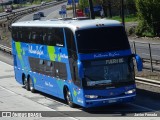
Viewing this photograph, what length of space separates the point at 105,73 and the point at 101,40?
4.57 ft

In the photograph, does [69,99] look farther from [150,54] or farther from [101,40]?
[150,54]

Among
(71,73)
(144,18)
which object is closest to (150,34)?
(144,18)

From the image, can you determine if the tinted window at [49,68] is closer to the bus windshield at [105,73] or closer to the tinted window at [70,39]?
the tinted window at [70,39]

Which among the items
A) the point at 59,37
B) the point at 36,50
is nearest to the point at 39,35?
the point at 36,50

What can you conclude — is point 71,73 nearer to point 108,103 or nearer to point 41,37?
point 108,103

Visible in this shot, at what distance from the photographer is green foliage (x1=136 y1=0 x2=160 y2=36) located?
53.7 m

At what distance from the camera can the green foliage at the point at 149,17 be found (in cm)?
5366

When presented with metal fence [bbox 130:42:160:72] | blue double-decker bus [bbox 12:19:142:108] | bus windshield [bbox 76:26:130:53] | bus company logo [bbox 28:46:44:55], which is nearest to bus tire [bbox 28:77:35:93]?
bus company logo [bbox 28:46:44:55]

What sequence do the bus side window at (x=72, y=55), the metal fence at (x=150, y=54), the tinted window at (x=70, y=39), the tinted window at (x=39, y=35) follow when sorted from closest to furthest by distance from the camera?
the bus side window at (x=72, y=55) → the tinted window at (x=70, y=39) → the tinted window at (x=39, y=35) → the metal fence at (x=150, y=54)

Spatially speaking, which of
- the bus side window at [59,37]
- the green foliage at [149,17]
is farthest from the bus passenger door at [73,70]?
the green foliage at [149,17]

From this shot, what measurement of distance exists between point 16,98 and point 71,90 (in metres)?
5.14

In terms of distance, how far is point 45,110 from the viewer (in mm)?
20188

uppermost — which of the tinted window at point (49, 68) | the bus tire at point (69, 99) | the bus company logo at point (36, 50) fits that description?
the bus company logo at point (36, 50)

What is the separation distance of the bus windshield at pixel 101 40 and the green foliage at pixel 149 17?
34838mm
